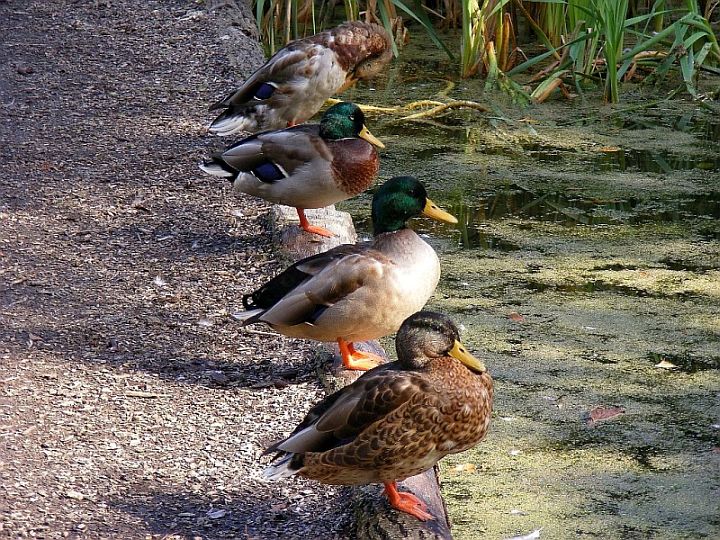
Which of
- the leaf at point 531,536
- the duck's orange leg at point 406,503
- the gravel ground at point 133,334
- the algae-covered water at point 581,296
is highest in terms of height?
the duck's orange leg at point 406,503

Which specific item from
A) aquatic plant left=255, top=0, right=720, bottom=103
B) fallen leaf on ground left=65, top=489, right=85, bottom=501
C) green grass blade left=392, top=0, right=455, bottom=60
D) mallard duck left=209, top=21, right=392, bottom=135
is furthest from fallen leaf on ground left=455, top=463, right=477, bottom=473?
green grass blade left=392, top=0, right=455, bottom=60

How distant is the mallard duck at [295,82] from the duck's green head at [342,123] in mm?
835

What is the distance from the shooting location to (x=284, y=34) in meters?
7.21

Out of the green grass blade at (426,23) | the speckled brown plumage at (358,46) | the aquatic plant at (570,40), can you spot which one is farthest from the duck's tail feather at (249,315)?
the green grass blade at (426,23)

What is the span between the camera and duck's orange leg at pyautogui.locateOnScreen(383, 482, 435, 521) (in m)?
2.61

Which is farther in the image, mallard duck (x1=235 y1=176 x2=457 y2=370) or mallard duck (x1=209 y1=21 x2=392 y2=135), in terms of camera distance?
mallard duck (x1=209 y1=21 x2=392 y2=135)

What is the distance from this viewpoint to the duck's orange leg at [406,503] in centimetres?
261

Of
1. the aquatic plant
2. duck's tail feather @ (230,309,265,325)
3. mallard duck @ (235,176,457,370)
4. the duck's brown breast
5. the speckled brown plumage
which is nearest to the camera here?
mallard duck @ (235,176,457,370)

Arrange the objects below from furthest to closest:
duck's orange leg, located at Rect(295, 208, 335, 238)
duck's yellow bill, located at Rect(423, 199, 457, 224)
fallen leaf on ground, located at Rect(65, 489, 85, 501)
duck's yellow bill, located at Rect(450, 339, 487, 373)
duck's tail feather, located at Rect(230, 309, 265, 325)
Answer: duck's orange leg, located at Rect(295, 208, 335, 238) < duck's yellow bill, located at Rect(423, 199, 457, 224) < duck's tail feather, located at Rect(230, 309, 265, 325) < fallen leaf on ground, located at Rect(65, 489, 85, 501) < duck's yellow bill, located at Rect(450, 339, 487, 373)

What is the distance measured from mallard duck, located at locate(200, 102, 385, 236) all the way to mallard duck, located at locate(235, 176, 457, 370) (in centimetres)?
68

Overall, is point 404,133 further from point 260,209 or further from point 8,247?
point 8,247

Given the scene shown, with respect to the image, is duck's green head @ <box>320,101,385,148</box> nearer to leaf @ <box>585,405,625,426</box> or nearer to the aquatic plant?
leaf @ <box>585,405,625,426</box>

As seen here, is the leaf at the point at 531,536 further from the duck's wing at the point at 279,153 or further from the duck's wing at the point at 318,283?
the duck's wing at the point at 279,153

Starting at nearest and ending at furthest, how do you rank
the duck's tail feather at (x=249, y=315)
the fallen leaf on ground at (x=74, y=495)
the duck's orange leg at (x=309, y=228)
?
the fallen leaf on ground at (x=74, y=495)
the duck's tail feather at (x=249, y=315)
the duck's orange leg at (x=309, y=228)
